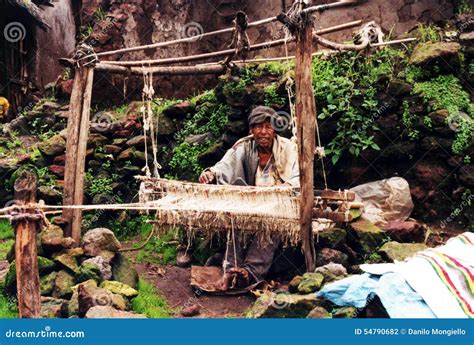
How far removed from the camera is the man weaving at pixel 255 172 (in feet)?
19.7

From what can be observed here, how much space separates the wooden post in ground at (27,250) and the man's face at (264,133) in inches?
121

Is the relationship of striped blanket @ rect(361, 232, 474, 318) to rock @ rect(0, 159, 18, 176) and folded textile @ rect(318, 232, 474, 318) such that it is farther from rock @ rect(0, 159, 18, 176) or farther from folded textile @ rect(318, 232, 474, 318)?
rock @ rect(0, 159, 18, 176)

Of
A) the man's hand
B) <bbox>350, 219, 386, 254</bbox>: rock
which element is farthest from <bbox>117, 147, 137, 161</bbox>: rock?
<bbox>350, 219, 386, 254</bbox>: rock

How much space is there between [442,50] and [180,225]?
13.4 feet

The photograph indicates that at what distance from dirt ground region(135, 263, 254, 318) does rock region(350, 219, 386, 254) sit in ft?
4.28

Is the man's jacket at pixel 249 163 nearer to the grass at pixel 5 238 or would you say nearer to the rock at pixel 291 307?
the rock at pixel 291 307

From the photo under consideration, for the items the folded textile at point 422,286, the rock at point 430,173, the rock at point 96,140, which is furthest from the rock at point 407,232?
the rock at point 96,140

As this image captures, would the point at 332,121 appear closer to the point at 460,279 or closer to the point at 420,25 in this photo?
the point at 420,25

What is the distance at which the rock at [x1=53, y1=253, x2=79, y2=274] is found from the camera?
559 cm

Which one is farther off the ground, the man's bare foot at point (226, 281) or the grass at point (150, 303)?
the man's bare foot at point (226, 281)

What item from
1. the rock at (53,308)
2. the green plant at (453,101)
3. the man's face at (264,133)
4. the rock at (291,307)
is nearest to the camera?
the rock at (291,307)

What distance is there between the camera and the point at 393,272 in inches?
163

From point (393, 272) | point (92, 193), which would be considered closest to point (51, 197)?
point (92, 193)

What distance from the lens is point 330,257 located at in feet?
19.1
